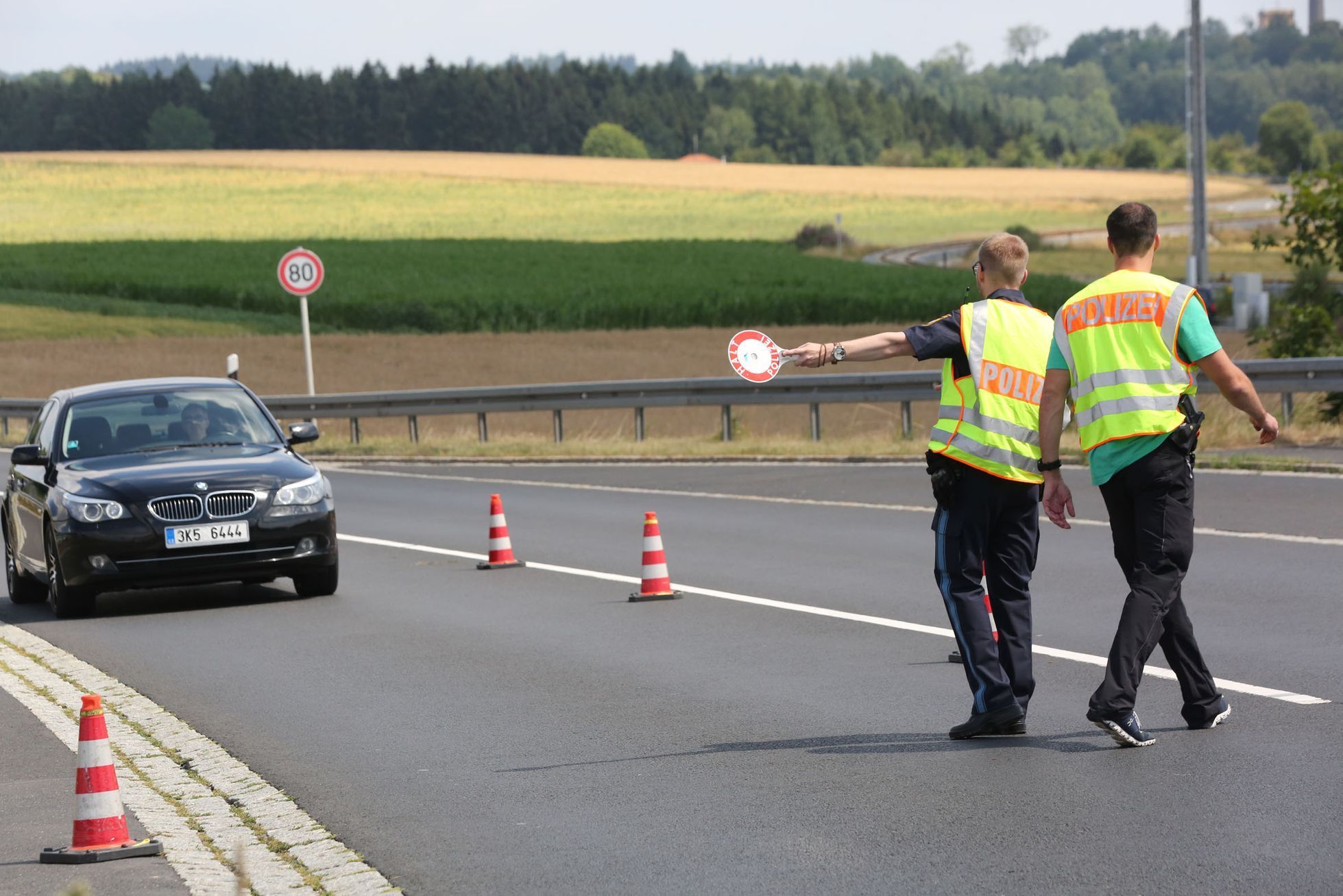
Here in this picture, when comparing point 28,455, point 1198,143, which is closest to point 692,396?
point 1198,143

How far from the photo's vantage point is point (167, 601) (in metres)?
13.8

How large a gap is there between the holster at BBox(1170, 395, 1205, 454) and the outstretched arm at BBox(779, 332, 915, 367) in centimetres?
96

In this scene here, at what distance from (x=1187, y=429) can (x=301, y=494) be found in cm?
717

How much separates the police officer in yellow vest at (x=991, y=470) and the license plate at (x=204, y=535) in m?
6.16

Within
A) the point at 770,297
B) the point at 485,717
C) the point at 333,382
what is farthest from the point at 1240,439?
the point at 770,297

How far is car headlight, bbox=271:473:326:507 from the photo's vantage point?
12797 mm

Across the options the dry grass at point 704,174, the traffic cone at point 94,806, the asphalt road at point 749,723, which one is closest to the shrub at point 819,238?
the dry grass at point 704,174

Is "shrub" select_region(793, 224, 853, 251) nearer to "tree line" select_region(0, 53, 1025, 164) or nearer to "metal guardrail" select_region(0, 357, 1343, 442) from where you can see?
"metal guardrail" select_region(0, 357, 1343, 442)

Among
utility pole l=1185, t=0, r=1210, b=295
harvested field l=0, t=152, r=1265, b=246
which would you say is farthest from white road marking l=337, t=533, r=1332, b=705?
harvested field l=0, t=152, r=1265, b=246

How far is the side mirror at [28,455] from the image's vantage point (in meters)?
13.5

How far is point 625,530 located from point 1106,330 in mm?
9729

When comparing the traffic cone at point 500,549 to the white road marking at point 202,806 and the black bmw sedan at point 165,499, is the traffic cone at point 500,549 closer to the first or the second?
the black bmw sedan at point 165,499

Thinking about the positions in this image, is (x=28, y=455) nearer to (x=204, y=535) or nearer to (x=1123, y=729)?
(x=204, y=535)

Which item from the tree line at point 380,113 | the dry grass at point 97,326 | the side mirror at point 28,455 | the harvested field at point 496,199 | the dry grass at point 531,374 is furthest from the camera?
the tree line at point 380,113
